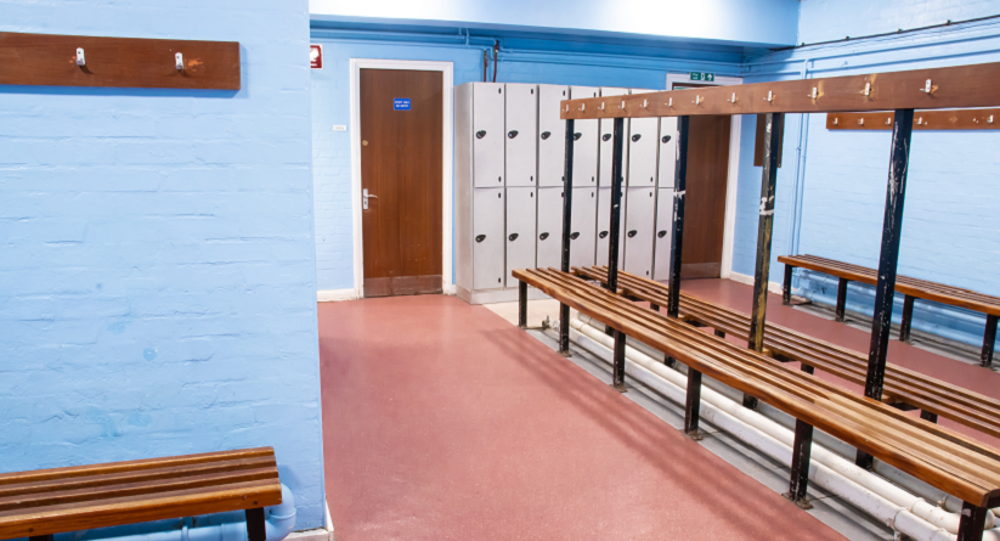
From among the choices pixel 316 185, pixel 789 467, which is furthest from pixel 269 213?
pixel 316 185

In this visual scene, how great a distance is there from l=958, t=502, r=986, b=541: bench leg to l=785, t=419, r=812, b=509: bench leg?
651mm

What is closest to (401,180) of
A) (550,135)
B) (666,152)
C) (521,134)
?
(521,134)

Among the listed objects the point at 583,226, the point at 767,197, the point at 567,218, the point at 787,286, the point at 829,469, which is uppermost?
the point at 767,197

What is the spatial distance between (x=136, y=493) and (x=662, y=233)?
19.0ft

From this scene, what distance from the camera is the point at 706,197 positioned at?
299 inches

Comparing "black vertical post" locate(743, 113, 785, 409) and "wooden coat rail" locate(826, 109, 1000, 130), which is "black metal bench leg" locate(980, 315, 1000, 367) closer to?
"wooden coat rail" locate(826, 109, 1000, 130)

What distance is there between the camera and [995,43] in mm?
5012

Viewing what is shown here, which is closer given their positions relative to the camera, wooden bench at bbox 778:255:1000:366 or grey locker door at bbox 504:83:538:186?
wooden bench at bbox 778:255:1000:366

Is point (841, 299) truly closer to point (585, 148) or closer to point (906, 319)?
point (906, 319)

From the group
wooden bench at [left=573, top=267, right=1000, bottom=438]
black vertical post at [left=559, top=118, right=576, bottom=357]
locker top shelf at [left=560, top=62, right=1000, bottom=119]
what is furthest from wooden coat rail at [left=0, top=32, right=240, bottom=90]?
black vertical post at [left=559, top=118, right=576, bottom=357]

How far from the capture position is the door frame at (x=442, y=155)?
240 inches

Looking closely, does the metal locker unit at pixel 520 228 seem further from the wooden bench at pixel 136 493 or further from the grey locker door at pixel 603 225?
the wooden bench at pixel 136 493

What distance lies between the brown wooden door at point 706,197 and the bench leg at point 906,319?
2451 mm

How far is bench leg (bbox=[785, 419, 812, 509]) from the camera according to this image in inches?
114
